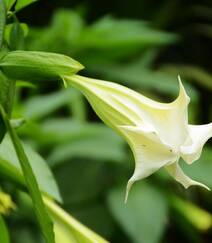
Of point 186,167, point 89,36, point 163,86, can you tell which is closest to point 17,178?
point 186,167

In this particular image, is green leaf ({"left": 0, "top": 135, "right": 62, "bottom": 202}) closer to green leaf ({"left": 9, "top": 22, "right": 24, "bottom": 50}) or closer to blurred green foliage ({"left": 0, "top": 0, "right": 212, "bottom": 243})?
green leaf ({"left": 9, "top": 22, "right": 24, "bottom": 50})

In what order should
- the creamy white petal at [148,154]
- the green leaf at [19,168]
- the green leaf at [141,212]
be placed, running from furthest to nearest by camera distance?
the green leaf at [141,212] < the green leaf at [19,168] < the creamy white petal at [148,154]

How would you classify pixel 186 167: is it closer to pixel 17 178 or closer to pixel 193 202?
pixel 193 202

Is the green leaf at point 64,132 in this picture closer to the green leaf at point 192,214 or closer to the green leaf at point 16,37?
the green leaf at point 192,214

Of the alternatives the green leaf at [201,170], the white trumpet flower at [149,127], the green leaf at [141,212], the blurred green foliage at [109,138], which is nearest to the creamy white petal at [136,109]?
the white trumpet flower at [149,127]

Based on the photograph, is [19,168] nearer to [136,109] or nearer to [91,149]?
[136,109]

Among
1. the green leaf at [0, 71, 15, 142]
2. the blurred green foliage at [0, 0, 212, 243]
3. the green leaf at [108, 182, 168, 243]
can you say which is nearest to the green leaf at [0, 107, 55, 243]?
the green leaf at [0, 71, 15, 142]

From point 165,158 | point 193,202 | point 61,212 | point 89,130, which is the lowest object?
point 193,202

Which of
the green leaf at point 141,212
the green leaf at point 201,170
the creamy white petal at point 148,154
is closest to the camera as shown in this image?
the creamy white petal at point 148,154
